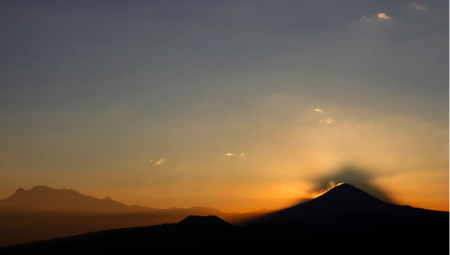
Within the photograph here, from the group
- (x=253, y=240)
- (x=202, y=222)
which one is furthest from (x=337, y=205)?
(x=253, y=240)

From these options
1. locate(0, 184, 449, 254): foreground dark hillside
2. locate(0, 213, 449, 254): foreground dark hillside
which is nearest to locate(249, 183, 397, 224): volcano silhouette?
locate(0, 184, 449, 254): foreground dark hillside

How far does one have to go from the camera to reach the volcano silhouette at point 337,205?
6447 inches

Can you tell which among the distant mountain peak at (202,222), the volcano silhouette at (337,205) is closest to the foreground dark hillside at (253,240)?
the distant mountain peak at (202,222)

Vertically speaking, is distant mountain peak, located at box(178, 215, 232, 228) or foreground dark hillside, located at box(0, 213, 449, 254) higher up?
distant mountain peak, located at box(178, 215, 232, 228)

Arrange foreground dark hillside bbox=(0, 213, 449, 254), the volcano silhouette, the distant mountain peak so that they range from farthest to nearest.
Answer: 1. the volcano silhouette
2. the distant mountain peak
3. foreground dark hillside bbox=(0, 213, 449, 254)

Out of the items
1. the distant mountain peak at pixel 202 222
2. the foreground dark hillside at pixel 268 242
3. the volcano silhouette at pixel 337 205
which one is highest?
the volcano silhouette at pixel 337 205

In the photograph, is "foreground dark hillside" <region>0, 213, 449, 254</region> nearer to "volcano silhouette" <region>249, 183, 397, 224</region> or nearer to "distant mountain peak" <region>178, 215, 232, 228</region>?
"distant mountain peak" <region>178, 215, 232, 228</region>

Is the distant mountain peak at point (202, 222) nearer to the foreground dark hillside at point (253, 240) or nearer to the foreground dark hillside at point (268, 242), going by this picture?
the foreground dark hillside at point (253, 240)

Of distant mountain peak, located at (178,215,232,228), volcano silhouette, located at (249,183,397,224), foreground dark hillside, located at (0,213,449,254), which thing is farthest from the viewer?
volcano silhouette, located at (249,183,397,224)

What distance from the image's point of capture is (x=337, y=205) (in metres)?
170

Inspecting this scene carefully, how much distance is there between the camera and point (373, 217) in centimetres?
12631

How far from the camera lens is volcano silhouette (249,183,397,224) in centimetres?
16375

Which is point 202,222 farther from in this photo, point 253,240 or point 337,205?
point 337,205

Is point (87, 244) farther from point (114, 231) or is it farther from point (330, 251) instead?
point (330, 251)
